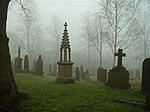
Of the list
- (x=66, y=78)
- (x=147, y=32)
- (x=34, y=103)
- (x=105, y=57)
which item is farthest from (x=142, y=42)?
(x=34, y=103)

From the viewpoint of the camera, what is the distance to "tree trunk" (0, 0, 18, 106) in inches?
272

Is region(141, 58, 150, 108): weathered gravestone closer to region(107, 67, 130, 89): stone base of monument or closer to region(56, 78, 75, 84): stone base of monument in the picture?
region(107, 67, 130, 89): stone base of monument

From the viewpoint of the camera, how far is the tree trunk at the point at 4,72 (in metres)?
6.91

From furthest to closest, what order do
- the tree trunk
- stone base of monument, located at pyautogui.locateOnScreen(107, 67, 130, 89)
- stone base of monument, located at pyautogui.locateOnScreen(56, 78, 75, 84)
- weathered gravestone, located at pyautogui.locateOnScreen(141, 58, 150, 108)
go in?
stone base of monument, located at pyautogui.locateOnScreen(56, 78, 75, 84) < stone base of monument, located at pyautogui.locateOnScreen(107, 67, 130, 89) < weathered gravestone, located at pyautogui.locateOnScreen(141, 58, 150, 108) < the tree trunk

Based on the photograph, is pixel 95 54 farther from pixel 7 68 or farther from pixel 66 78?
pixel 7 68

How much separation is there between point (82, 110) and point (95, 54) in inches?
1768

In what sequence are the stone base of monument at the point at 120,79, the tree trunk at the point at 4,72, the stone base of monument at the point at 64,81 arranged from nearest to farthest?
the tree trunk at the point at 4,72, the stone base of monument at the point at 120,79, the stone base of monument at the point at 64,81

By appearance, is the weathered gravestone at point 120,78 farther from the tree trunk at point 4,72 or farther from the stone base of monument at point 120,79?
the tree trunk at point 4,72

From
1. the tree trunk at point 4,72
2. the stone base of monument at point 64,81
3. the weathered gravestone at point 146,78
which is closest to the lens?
the tree trunk at point 4,72

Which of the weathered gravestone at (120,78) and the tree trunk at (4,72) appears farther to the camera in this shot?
the weathered gravestone at (120,78)

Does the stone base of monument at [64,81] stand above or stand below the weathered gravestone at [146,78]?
below

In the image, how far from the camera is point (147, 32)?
31391mm

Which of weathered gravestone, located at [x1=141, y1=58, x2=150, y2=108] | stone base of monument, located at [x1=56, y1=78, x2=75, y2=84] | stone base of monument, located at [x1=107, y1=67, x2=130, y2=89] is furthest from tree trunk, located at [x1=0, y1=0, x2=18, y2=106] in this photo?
stone base of monument, located at [x1=107, y1=67, x2=130, y2=89]

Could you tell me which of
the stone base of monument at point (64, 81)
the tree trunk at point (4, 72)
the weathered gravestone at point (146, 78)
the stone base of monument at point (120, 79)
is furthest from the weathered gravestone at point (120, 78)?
the tree trunk at point (4, 72)
